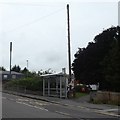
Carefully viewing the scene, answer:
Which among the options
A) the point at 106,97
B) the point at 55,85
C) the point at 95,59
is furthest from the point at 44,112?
the point at 95,59

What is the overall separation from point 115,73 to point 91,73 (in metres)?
13.6

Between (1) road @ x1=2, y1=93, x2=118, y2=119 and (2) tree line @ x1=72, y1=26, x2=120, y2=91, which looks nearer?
(1) road @ x1=2, y1=93, x2=118, y2=119

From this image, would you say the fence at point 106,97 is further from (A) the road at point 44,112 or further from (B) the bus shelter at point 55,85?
(A) the road at point 44,112

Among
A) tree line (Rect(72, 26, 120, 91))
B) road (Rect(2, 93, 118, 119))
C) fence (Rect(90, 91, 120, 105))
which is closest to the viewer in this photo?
road (Rect(2, 93, 118, 119))

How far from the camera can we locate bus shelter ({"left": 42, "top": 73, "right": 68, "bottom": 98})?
4562cm

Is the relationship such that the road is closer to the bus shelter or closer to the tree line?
the bus shelter

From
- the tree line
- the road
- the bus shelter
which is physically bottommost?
the road

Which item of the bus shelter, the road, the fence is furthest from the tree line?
the road

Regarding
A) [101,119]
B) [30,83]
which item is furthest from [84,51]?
[101,119]

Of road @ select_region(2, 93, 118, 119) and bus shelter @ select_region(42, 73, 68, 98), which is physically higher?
bus shelter @ select_region(42, 73, 68, 98)

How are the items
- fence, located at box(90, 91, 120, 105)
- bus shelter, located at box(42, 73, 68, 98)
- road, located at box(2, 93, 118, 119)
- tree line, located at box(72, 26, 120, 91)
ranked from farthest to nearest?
tree line, located at box(72, 26, 120, 91) < bus shelter, located at box(42, 73, 68, 98) < fence, located at box(90, 91, 120, 105) < road, located at box(2, 93, 118, 119)

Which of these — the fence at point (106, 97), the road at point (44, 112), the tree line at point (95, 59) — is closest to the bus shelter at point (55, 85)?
the fence at point (106, 97)

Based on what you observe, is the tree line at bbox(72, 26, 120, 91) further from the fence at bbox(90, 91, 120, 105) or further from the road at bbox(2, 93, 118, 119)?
the road at bbox(2, 93, 118, 119)

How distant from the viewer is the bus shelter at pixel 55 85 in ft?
150
